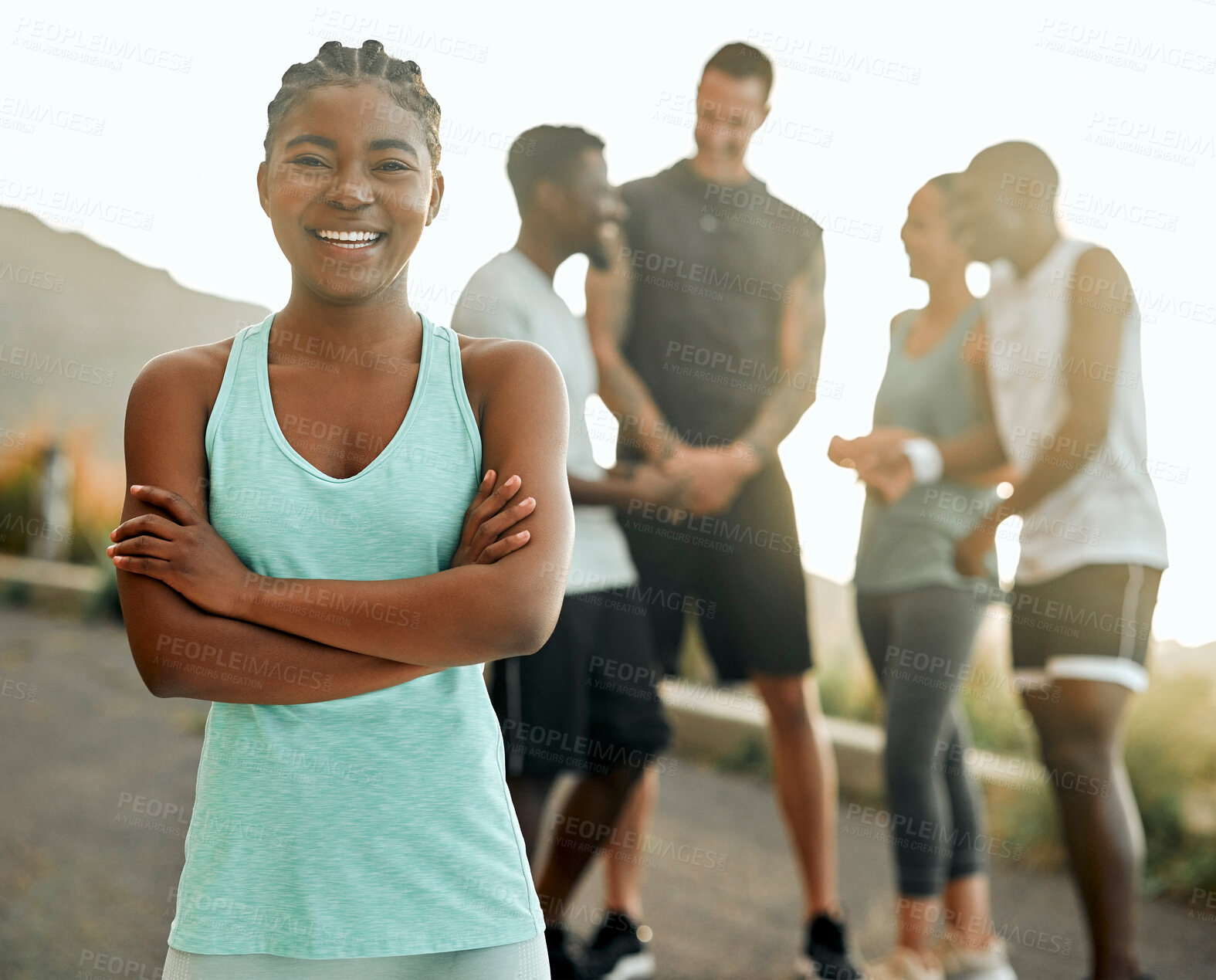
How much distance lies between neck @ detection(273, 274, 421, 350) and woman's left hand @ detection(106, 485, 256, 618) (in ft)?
0.89

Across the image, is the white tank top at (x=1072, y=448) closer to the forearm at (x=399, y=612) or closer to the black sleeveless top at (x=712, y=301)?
the black sleeveless top at (x=712, y=301)

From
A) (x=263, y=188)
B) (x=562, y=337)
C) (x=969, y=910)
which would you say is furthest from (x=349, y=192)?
(x=969, y=910)

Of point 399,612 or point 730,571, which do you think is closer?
point 399,612

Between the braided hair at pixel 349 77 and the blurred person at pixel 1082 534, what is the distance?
2065 millimetres

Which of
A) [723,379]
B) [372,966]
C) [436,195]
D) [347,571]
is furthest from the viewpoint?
[723,379]

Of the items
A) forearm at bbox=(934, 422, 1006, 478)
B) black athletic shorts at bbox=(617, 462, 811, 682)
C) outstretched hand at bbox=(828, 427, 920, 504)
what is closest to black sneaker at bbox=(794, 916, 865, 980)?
black athletic shorts at bbox=(617, 462, 811, 682)

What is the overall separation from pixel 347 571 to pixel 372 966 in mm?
430

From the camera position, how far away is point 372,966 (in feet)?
3.63

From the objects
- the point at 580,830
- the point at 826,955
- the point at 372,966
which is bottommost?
the point at 826,955

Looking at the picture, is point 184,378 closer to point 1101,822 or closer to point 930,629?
point 930,629

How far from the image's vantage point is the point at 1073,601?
277 cm

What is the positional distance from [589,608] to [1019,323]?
4.74 ft

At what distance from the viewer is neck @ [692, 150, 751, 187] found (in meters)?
3.38

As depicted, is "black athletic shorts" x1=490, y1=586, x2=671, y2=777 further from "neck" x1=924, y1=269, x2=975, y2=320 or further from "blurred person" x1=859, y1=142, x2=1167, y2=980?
"neck" x1=924, y1=269, x2=975, y2=320
